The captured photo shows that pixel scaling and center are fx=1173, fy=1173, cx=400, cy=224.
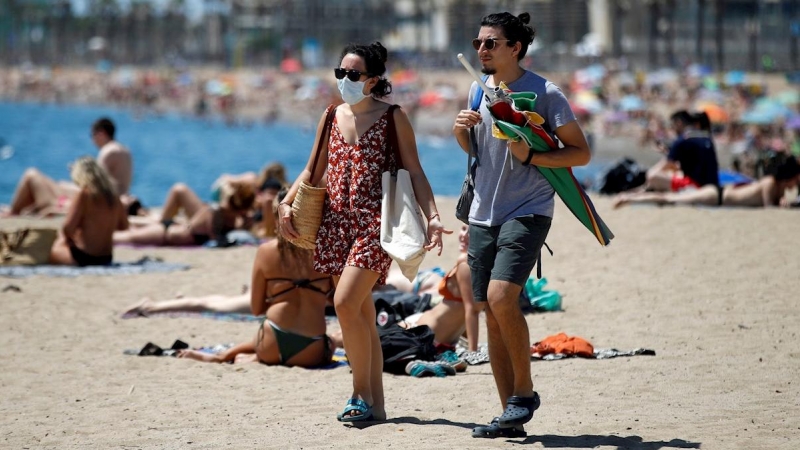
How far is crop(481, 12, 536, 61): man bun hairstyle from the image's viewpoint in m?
4.28

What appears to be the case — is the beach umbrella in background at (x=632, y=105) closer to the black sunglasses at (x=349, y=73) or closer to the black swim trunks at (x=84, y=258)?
the black swim trunks at (x=84, y=258)

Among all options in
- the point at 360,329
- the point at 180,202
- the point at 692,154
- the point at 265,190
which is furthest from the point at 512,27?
the point at 692,154

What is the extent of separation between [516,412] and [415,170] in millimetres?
1014

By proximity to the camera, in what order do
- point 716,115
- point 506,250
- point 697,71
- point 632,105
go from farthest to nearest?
point 697,71
point 632,105
point 716,115
point 506,250

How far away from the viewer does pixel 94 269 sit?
9.28m

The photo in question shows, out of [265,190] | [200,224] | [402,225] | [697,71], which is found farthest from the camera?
[697,71]

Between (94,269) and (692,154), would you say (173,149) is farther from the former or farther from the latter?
(94,269)

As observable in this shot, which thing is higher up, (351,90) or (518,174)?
(351,90)

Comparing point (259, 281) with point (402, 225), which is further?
point (259, 281)

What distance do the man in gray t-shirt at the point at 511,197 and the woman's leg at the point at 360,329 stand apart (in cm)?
46

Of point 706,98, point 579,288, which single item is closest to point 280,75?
point 706,98

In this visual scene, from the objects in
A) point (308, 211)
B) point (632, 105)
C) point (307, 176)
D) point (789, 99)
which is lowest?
point (632, 105)

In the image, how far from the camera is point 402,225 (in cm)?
444

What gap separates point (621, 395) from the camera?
16.9ft
